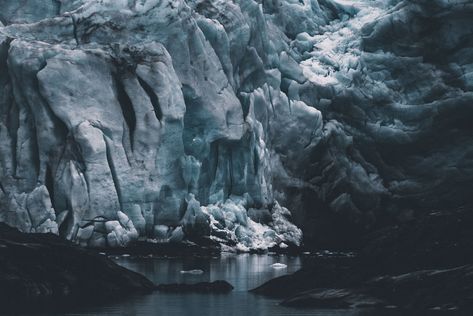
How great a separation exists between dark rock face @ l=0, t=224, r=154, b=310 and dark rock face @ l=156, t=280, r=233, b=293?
8.01 feet

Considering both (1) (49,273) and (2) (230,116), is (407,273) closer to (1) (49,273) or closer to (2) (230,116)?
(1) (49,273)

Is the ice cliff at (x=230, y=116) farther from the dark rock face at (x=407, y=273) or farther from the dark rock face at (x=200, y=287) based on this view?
the dark rock face at (x=407, y=273)

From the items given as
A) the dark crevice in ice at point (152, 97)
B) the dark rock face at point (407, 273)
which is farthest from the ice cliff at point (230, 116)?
the dark rock face at point (407, 273)

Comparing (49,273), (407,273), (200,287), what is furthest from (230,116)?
(407,273)

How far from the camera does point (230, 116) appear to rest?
4506cm

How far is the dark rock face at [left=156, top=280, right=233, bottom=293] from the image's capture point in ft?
82.8

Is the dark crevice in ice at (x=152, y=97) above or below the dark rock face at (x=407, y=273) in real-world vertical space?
above

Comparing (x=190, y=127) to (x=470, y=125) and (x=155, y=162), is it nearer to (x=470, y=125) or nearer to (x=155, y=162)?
(x=155, y=162)

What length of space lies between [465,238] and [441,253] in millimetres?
562

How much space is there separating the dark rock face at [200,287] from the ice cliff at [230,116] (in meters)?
12.6

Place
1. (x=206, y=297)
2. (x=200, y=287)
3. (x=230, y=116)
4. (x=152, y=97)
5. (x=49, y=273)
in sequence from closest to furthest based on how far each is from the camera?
(x=49, y=273) → (x=206, y=297) → (x=200, y=287) → (x=152, y=97) → (x=230, y=116)

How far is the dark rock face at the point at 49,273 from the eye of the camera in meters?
20.9

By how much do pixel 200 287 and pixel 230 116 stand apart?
20053 millimetres

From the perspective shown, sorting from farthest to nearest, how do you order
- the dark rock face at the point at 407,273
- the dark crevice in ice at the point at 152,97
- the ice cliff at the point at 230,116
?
1. the dark crevice in ice at the point at 152,97
2. the ice cliff at the point at 230,116
3. the dark rock face at the point at 407,273
